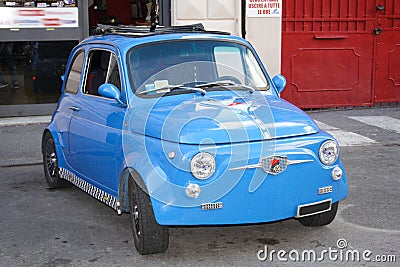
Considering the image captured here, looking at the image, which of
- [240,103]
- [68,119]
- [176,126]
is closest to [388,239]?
[240,103]

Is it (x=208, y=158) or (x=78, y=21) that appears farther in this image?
(x=78, y=21)

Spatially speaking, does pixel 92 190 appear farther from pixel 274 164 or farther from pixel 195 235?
pixel 274 164

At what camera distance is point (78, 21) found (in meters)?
11.9

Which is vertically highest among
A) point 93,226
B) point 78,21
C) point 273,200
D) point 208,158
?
point 78,21

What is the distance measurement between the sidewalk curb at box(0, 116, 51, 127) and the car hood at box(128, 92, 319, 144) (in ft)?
20.0

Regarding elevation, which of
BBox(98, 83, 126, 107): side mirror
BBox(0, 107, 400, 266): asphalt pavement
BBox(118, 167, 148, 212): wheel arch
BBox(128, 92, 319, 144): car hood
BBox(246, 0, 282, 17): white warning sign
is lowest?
BBox(0, 107, 400, 266): asphalt pavement

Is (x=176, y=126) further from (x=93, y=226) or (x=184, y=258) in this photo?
(x=93, y=226)

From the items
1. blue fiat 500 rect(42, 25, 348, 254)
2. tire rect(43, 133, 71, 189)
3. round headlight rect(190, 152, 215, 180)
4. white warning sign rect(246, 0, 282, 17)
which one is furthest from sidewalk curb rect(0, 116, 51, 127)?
round headlight rect(190, 152, 215, 180)

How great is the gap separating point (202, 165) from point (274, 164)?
0.56m

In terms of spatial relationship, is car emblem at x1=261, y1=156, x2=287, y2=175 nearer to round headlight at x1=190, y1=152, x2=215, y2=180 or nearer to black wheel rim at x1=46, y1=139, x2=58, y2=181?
round headlight at x1=190, y1=152, x2=215, y2=180

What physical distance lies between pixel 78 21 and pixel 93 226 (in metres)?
6.59

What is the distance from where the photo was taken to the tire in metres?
7.46

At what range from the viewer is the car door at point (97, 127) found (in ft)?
19.3

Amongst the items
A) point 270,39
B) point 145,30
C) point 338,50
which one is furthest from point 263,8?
point 145,30
